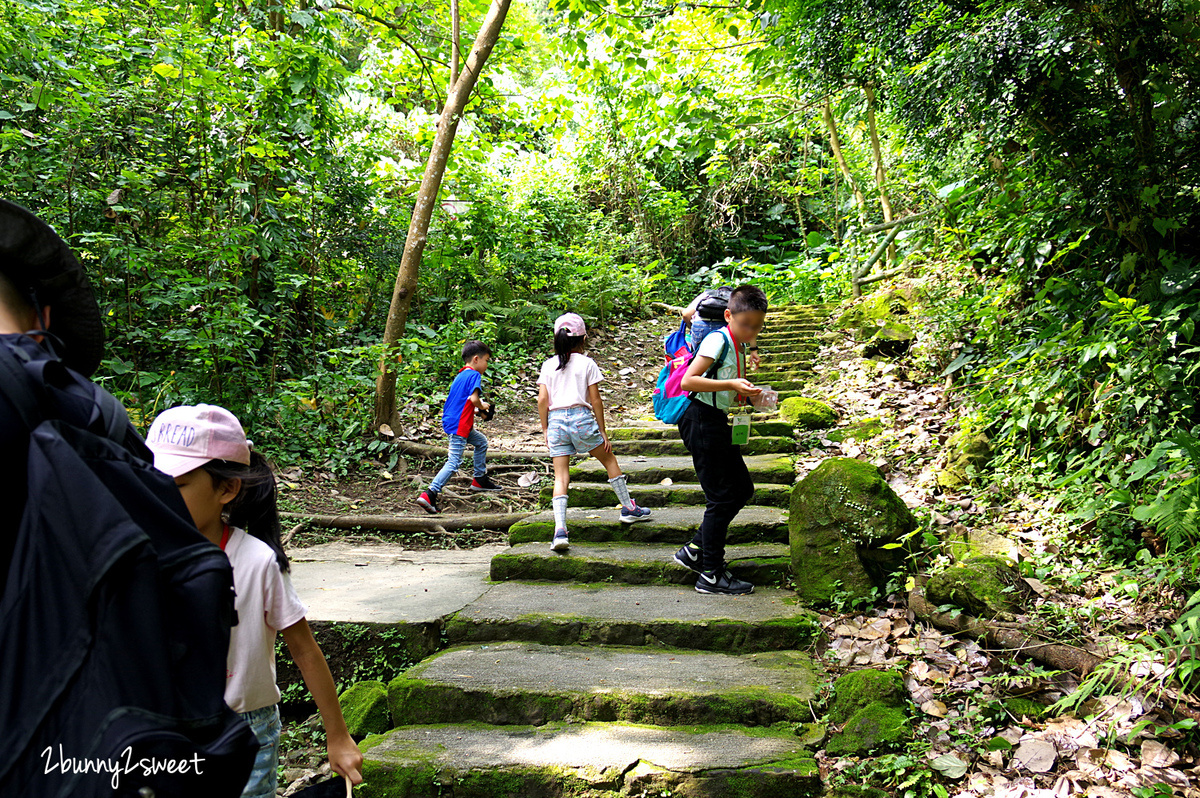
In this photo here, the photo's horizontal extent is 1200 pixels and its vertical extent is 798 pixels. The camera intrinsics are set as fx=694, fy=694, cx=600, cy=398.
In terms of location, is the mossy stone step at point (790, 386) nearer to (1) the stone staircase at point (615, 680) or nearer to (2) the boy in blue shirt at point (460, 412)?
(1) the stone staircase at point (615, 680)

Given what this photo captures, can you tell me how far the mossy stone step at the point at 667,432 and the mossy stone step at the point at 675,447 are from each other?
126 mm

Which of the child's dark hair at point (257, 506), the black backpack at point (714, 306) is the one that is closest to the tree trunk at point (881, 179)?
the black backpack at point (714, 306)

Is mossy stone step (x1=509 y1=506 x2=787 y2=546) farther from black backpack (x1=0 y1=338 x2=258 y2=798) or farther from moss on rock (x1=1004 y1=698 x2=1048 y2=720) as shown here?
black backpack (x1=0 y1=338 x2=258 y2=798)

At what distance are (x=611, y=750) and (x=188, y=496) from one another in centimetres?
195

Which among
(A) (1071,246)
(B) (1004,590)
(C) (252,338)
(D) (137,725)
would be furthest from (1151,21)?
(C) (252,338)

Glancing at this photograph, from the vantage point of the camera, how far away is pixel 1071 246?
168 inches

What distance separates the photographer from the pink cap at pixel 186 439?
1602 mm

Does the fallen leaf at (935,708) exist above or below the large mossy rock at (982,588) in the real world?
below

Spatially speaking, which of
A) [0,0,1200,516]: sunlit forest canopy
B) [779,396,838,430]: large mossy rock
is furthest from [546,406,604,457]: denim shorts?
[0,0,1200,516]: sunlit forest canopy

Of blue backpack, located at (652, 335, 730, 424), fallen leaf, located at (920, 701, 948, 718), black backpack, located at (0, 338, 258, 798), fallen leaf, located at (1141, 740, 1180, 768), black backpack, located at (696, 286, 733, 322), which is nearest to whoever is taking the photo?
black backpack, located at (0, 338, 258, 798)

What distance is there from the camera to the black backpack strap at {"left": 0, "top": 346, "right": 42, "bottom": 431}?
94 centimetres

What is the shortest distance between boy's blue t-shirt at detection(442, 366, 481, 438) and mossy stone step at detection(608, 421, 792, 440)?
4.58ft

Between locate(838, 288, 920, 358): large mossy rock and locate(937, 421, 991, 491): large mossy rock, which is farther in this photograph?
locate(838, 288, 920, 358): large mossy rock

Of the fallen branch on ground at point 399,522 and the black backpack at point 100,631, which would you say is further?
the fallen branch on ground at point 399,522
